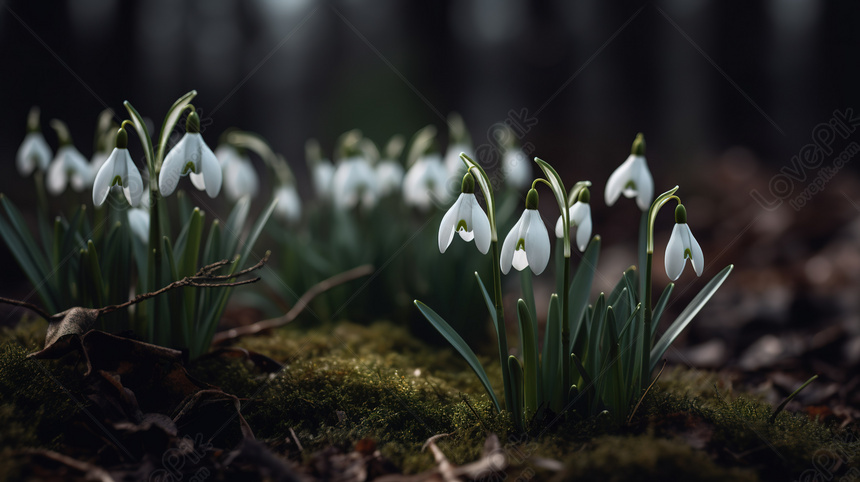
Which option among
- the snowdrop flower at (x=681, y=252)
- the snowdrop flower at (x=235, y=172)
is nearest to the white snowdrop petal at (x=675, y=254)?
the snowdrop flower at (x=681, y=252)

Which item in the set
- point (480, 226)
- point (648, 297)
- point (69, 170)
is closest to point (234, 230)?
point (69, 170)

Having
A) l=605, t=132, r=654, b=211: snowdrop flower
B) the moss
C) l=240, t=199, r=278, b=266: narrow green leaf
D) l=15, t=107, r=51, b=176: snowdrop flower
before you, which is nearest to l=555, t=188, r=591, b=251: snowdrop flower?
l=605, t=132, r=654, b=211: snowdrop flower

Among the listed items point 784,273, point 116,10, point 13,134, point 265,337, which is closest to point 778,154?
point 784,273

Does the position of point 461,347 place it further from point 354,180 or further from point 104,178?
point 354,180

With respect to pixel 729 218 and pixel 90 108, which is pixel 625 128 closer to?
pixel 729 218

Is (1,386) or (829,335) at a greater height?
(829,335)

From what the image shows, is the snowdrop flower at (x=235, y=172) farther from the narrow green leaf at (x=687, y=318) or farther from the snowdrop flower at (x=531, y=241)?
the narrow green leaf at (x=687, y=318)
